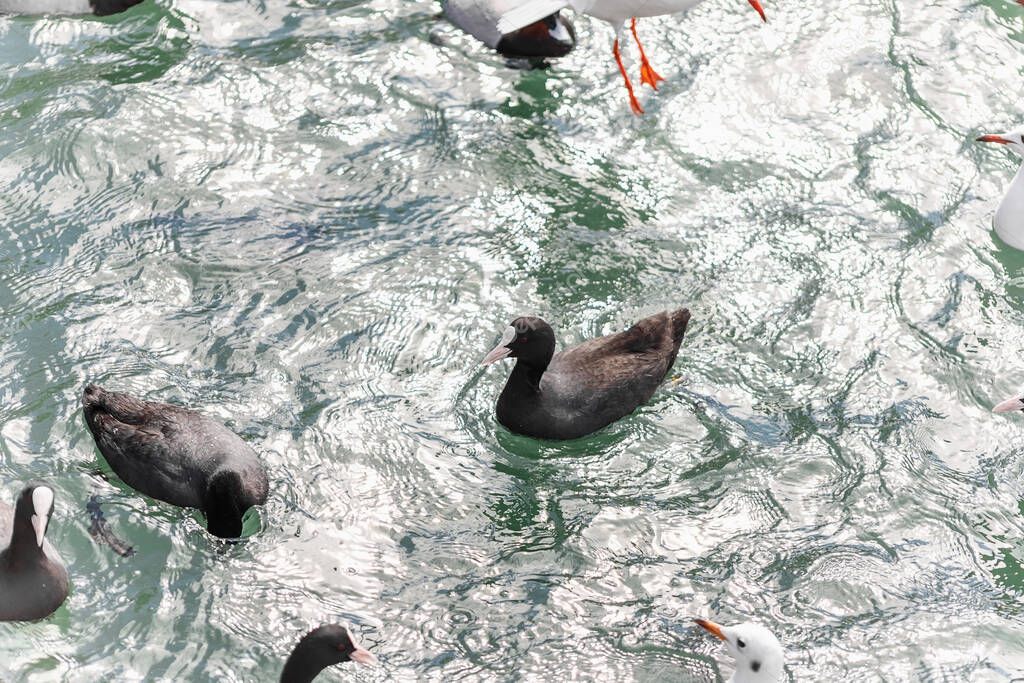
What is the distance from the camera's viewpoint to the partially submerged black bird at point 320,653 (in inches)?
224

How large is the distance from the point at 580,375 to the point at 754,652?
1.89 meters

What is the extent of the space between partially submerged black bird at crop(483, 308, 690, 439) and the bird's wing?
7.13 feet

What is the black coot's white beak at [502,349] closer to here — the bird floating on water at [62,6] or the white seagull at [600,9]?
the white seagull at [600,9]

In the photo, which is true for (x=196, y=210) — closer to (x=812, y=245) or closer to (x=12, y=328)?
(x=12, y=328)

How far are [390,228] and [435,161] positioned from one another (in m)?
0.72

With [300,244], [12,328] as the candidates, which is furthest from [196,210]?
[12,328]

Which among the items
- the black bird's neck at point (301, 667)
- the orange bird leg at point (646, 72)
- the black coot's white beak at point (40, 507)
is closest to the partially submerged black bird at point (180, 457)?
the black coot's white beak at point (40, 507)

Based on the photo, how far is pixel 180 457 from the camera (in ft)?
21.6

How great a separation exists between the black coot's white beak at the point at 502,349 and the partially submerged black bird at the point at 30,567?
2.16 metres

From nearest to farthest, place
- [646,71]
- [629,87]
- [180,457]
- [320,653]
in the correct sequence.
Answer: [320,653] → [180,457] → [629,87] → [646,71]

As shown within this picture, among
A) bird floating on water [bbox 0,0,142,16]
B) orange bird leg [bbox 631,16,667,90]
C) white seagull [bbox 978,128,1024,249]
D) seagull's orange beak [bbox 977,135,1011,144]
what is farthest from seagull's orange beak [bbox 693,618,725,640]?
bird floating on water [bbox 0,0,142,16]

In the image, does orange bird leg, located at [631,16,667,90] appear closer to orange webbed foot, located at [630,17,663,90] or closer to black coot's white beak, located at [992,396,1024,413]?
orange webbed foot, located at [630,17,663,90]

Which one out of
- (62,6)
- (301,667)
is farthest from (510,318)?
(62,6)

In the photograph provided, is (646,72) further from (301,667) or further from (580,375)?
(301,667)
